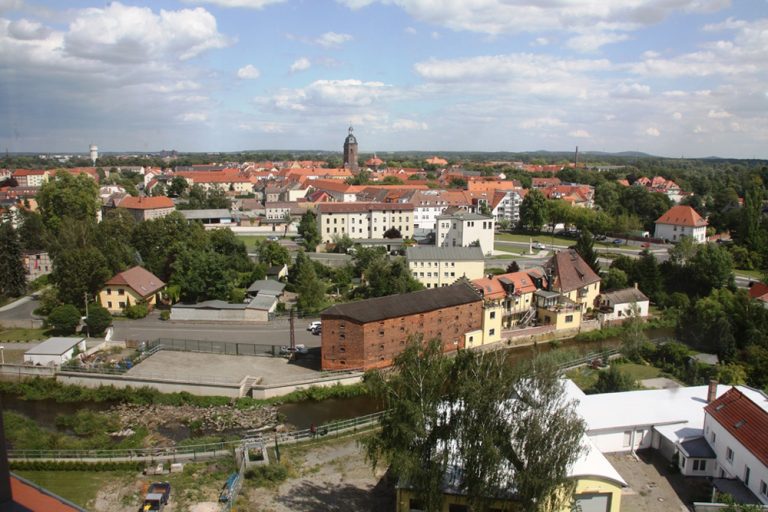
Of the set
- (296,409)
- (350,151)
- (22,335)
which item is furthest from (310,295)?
(350,151)

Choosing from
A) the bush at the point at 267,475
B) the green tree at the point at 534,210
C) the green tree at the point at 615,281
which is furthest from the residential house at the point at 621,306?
the green tree at the point at 534,210

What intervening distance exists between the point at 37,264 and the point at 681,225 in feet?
165

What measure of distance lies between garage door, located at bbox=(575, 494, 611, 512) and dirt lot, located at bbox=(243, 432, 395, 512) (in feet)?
14.1

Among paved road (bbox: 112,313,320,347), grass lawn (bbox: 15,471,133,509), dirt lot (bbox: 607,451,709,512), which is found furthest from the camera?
paved road (bbox: 112,313,320,347)

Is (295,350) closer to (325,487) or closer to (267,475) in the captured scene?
(267,475)

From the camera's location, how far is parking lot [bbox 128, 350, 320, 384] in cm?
2148

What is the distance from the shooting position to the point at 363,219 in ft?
165

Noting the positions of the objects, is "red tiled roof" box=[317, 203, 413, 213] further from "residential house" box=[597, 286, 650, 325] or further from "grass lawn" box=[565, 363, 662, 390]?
"grass lawn" box=[565, 363, 662, 390]

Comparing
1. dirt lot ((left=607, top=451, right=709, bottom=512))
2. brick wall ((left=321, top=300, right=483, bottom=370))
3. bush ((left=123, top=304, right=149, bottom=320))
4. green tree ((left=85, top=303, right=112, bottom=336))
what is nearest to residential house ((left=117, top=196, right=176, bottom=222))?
bush ((left=123, top=304, right=149, bottom=320))

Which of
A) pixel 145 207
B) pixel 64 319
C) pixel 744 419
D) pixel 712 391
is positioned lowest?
pixel 64 319

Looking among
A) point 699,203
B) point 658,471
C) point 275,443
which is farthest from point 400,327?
point 699,203

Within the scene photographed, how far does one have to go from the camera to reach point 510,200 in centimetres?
6312

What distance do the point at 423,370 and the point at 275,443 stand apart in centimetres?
746

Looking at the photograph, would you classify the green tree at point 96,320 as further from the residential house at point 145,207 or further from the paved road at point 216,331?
the residential house at point 145,207
